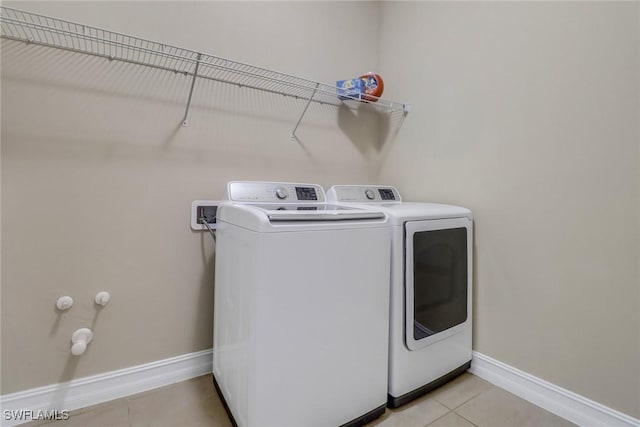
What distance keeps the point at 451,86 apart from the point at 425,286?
1.18m

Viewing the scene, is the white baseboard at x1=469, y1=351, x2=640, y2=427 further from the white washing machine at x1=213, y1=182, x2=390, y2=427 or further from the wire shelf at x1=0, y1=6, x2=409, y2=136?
the wire shelf at x1=0, y1=6, x2=409, y2=136

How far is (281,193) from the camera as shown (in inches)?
62.2

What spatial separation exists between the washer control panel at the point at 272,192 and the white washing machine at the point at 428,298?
0.38m

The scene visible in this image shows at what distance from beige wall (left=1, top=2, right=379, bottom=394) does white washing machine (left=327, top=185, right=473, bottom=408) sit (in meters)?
0.89

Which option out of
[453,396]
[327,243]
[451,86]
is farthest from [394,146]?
[453,396]

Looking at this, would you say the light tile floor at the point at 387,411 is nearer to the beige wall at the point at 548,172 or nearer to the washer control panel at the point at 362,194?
the beige wall at the point at 548,172

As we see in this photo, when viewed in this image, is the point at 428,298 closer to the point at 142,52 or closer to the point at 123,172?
the point at 123,172

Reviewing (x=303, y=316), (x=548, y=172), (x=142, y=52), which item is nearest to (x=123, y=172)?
(x=142, y=52)

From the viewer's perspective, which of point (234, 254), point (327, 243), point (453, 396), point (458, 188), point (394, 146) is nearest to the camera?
point (327, 243)

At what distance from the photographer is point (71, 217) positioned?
1279mm

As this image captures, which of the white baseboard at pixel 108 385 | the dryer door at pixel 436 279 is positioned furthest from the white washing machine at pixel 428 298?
the white baseboard at pixel 108 385

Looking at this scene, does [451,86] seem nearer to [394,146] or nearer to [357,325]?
[394,146]

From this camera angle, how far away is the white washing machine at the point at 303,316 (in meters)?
0.98

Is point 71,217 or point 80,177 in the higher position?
point 80,177
